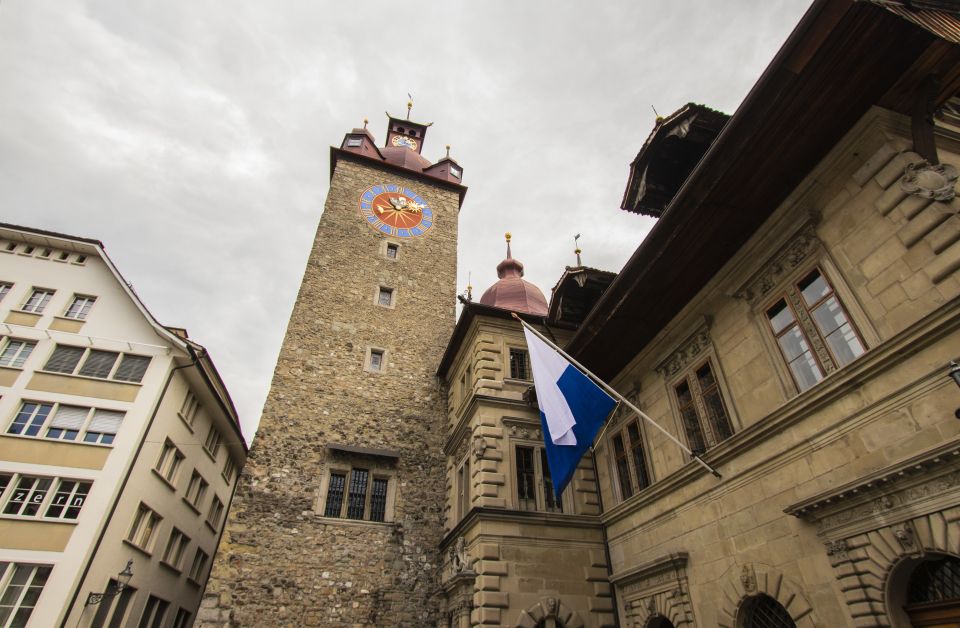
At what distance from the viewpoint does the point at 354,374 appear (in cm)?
2019

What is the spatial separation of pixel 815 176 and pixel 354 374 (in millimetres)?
16408

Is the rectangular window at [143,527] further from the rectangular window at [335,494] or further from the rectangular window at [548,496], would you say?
the rectangular window at [548,496]

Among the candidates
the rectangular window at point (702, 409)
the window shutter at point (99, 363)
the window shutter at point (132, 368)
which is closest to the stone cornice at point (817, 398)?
the rectangular window at point (702, 409)

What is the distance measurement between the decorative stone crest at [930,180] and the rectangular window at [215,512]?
1001 inches

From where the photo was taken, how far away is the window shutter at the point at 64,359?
16.1 m

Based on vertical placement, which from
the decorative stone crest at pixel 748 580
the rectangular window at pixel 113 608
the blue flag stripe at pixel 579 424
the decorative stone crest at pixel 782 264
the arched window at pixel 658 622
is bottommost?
the arched window at pixel 658 622

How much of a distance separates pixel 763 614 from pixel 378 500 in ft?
41.0

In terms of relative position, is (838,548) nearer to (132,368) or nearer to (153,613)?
(132,368)

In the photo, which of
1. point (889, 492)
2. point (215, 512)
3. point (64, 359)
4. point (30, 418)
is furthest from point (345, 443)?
point (889, 492)

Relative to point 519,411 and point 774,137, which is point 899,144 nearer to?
point 774,137

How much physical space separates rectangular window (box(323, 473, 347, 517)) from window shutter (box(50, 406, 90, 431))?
24.6 feet

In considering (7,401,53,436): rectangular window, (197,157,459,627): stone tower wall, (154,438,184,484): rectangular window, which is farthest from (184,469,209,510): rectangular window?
(7,401,53,436): rectangular window

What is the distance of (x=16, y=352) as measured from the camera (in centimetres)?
1612

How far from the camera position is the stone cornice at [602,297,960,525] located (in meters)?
6.00
